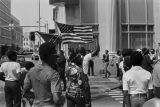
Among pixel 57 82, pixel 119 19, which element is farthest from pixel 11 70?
pixel 119 19

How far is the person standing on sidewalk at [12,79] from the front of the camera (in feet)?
29.5

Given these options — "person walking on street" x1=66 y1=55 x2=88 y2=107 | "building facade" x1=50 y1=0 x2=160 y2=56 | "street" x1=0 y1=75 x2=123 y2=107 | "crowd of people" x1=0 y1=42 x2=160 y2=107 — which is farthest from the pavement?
"building facade" x1=50 y1=0 x2=160 y2=56

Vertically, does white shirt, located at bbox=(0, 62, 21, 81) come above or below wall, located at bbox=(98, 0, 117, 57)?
below

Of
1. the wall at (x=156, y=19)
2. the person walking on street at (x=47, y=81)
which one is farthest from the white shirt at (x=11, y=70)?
the wall at (x=156, y=19)

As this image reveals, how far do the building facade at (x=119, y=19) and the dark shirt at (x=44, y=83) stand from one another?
71.1ft

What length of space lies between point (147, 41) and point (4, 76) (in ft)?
66.1

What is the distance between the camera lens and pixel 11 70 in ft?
29.7

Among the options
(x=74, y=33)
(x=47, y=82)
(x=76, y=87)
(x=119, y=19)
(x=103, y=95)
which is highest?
(x=119, y=19)

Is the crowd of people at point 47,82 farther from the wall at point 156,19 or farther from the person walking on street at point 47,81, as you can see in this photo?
the wall at point 156,19

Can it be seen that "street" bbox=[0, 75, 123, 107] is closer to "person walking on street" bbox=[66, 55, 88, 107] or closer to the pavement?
the pavement

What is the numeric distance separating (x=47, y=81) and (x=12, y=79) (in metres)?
4.26

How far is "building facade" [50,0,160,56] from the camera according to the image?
2681 centimetres

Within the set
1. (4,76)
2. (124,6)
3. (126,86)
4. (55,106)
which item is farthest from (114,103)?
(124,6)

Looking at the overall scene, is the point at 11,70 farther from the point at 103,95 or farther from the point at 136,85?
the point at 103,95
